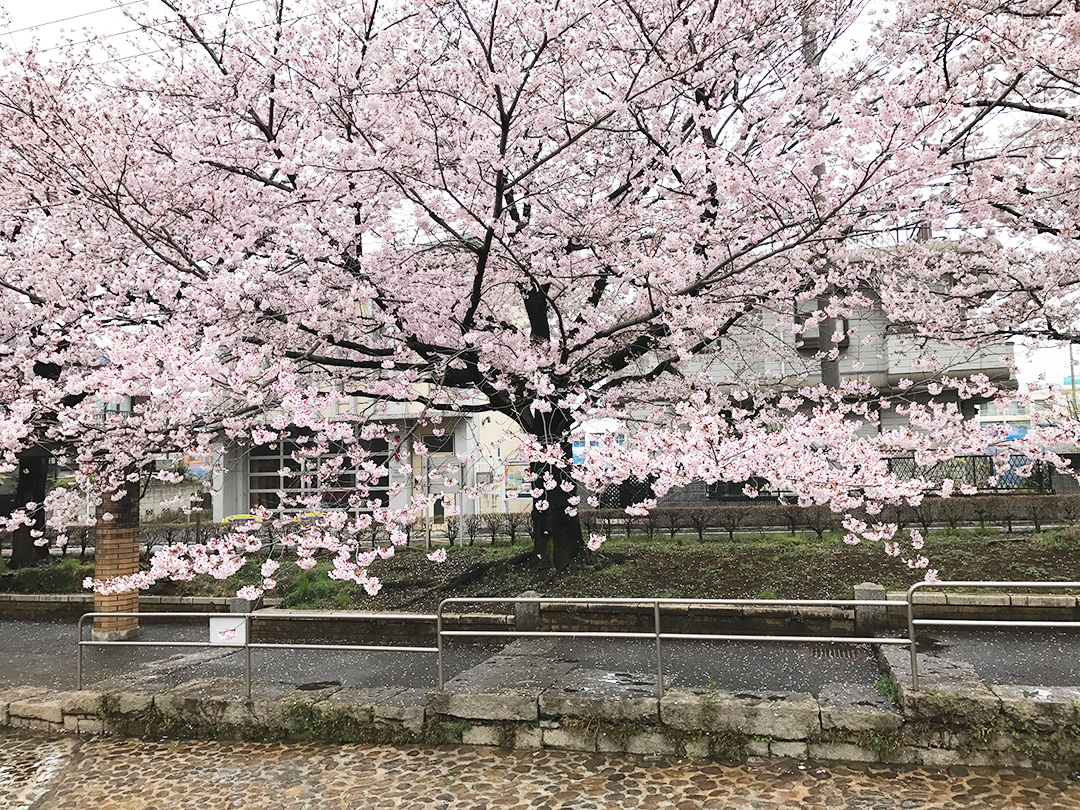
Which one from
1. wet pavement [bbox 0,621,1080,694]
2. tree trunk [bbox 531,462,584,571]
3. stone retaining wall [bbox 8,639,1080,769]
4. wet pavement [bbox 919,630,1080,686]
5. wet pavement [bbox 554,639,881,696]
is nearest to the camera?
stone retaining wall [bbox 8,639,1080,769]

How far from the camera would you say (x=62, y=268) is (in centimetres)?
953

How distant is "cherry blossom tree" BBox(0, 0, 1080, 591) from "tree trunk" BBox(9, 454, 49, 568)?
20.3ft

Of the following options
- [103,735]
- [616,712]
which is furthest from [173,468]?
[616,712]

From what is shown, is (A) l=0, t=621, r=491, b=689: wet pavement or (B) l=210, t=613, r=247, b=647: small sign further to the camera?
(A) l=0, t=621, r=491, b=689: wet pavement

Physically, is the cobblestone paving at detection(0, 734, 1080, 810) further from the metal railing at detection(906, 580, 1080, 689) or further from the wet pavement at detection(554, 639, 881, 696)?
the wet pavement at detection(554, 639, 881, 696)

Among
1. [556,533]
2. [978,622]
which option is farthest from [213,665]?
[978,622]

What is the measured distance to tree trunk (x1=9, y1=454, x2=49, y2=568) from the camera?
14.6 meters

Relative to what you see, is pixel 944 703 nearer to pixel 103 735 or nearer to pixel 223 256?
pixel 103 735

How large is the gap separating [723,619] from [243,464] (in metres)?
21.1

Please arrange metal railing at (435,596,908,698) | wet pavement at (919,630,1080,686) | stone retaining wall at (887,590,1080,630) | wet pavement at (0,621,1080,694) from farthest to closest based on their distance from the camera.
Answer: stone retaining wall at (887,590,1080,630) < wet pavement at (0,621,1080,694) < wet pavement at (919,630,1080,686) < metal railing at (435,596,908,698)

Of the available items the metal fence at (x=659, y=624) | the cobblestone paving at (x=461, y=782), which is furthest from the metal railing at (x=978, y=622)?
the cobblestone paving at (x=461, y=782)

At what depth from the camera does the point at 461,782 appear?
17.9 ft

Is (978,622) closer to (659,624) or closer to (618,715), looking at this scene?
(659,624)

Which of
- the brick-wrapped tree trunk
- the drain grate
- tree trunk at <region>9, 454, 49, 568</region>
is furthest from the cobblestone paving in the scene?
tree trunk at <region>9, 454, 49, 568</region>
